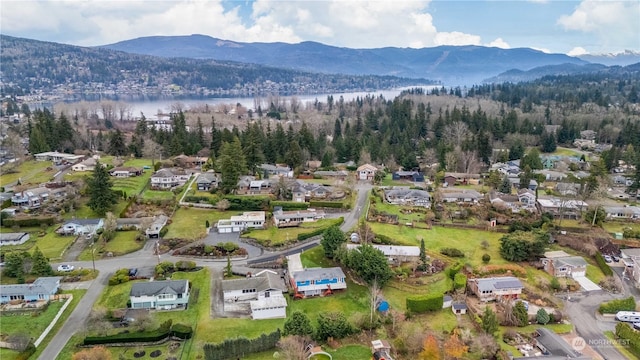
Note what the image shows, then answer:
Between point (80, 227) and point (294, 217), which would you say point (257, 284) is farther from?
point (80, 227)

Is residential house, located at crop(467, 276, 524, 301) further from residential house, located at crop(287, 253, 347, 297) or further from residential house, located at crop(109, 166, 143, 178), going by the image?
residential house, located at crop(109, 166, 143, 178)

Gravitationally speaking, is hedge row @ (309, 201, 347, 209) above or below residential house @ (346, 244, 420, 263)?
above

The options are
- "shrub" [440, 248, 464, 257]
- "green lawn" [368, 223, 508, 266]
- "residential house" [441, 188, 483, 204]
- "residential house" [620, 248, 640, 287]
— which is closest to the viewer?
"residential house" [620, 248, 640, 287]

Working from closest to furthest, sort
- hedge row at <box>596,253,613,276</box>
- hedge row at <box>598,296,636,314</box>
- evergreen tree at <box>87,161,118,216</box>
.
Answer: hedge row at <box>598,296,636,314</box>, hedge row at <box>596,253,613,276</box>, evergreen tree at <box>87,161,118,216</box>

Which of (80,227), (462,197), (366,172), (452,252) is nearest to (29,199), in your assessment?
(80,227)

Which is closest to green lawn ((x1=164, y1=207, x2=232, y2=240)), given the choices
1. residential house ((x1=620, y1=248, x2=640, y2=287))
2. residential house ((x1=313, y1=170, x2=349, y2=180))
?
residential house ((x1=313, y1=170, x2=349, y2=180))

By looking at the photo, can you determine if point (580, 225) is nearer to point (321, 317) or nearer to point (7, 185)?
point (321, 317)
